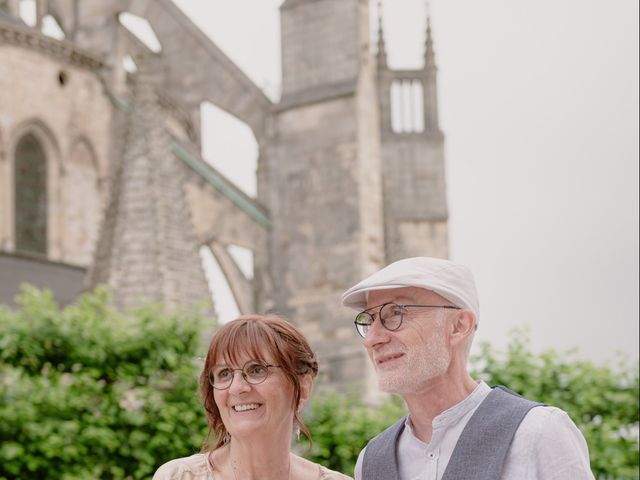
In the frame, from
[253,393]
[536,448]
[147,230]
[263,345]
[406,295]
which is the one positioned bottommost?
[536,448]

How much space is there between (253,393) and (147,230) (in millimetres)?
11261

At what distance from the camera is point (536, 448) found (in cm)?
310

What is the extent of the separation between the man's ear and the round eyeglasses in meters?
0.60

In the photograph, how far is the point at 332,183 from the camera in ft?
71.7

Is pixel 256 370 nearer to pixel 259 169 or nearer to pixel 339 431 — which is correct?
pixel 339 431

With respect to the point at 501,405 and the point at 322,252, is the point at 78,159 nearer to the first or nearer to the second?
the point at 322,252

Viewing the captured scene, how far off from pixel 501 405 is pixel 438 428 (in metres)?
0.21

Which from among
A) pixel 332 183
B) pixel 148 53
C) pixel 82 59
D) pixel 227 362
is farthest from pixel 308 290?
pixel 227 362

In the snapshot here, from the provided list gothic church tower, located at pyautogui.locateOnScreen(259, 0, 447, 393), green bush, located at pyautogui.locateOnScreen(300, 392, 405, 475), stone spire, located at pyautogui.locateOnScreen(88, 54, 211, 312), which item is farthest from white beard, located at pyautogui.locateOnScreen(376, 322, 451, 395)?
gothic church tower, located at pyautogui.locateOnScreen(259, 0, 447, 393)

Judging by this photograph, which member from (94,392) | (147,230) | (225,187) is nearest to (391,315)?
(94,392)

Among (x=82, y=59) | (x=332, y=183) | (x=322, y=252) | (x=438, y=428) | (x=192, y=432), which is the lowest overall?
(x=192, y=432)

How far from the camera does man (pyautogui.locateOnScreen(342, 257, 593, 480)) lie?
10.5 feet

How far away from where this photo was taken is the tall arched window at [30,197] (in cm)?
2070

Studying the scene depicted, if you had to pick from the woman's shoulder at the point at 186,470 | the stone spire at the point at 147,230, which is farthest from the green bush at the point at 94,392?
the woman's shoulder at the point at 186,470
